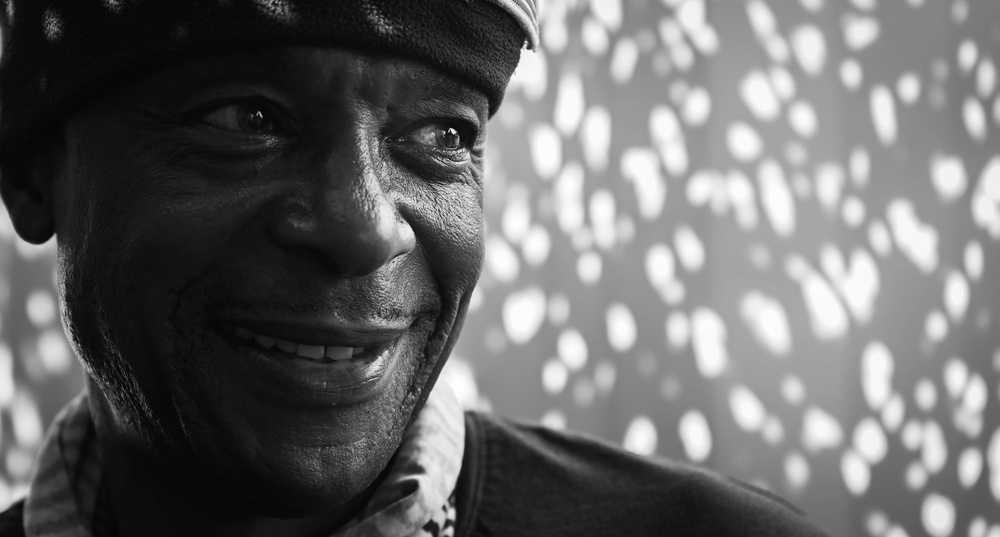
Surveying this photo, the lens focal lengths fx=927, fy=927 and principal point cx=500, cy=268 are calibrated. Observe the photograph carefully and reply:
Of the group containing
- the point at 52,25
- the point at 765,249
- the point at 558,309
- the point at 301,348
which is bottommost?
the point at 558,309

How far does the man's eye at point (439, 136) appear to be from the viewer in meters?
1.07

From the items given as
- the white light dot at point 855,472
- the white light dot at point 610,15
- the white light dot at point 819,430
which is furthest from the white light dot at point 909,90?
the white light dot at point 855,472

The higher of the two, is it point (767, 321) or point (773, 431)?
point (767, 321)

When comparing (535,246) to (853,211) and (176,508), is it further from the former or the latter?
(176,508)

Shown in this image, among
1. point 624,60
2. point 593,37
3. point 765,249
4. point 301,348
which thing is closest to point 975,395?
point 765,249

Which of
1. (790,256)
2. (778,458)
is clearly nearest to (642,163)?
(790,256)

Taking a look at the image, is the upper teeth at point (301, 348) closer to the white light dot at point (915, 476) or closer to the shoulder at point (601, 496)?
the shoulder at point (601, 496)

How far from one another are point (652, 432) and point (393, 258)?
7.69 ft

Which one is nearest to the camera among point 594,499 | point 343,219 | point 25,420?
point 343,219

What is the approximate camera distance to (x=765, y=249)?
10.3 feet

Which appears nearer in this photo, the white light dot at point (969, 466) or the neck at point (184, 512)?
the neck at point (184, 512)

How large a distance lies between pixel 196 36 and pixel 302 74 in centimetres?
11

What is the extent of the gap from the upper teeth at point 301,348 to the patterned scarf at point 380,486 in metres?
0.22

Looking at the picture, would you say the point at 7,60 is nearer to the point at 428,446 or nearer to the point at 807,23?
the point at 428,446
